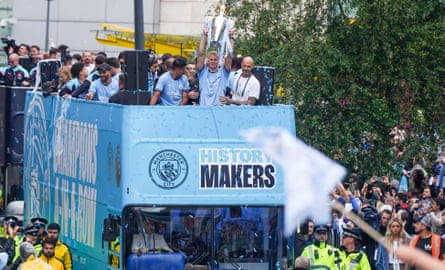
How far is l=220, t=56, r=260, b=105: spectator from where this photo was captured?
13.6 metres

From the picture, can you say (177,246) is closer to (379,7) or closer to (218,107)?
(218,107)

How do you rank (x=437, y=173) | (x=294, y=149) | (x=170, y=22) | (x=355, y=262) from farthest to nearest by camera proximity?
1. (x=170, y=22)
2. (x=437, y=173)
3. (x=355, y=262)
4. (x=294, y=149)

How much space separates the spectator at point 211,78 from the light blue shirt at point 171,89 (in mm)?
192

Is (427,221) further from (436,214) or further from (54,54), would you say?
(54,54)

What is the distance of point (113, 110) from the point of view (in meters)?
13.1

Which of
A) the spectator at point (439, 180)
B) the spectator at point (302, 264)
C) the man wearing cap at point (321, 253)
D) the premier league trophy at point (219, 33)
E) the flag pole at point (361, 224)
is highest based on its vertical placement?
the premier league trophy at point (219, 33)

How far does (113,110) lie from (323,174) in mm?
9615

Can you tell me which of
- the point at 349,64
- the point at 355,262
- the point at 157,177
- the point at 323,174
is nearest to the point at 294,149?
the point at 323,174

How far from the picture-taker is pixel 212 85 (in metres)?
13.8

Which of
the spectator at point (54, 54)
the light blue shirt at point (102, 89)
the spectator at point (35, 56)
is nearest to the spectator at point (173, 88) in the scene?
the light blue shirt at point (102, 89)

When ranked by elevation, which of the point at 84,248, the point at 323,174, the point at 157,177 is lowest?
the point at 84,248

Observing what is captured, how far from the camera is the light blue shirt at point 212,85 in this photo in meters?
13.8

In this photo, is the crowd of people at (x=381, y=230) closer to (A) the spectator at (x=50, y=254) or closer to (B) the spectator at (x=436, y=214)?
(B) the spectator at (x=436, y=214)

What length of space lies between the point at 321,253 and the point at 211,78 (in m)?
2.40
